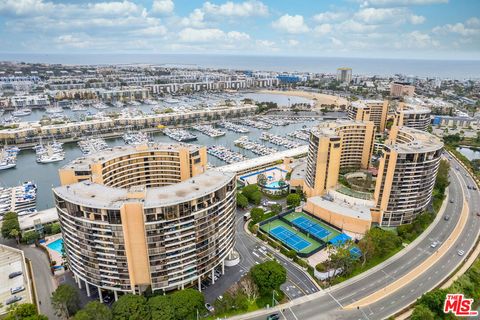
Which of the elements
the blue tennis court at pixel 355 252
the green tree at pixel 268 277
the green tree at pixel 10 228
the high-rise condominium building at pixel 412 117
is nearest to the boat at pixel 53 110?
the green tree at pixel 10 228

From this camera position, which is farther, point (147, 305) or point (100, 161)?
point (100, 161)

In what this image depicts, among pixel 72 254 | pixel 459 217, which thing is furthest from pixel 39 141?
pixel 459 217

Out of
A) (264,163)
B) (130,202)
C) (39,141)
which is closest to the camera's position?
(130,202)

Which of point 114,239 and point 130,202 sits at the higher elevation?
point 130,202

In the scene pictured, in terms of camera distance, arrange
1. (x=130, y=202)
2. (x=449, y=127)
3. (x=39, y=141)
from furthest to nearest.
→ (x=449, y=127)
(x=39, y=141)
(x=130, y=202)

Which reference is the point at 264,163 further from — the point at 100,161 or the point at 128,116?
the point at 128,116

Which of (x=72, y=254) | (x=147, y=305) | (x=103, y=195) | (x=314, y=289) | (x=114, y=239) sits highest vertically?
(x=103, y=195)

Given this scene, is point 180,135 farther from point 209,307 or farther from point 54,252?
point 209,307
